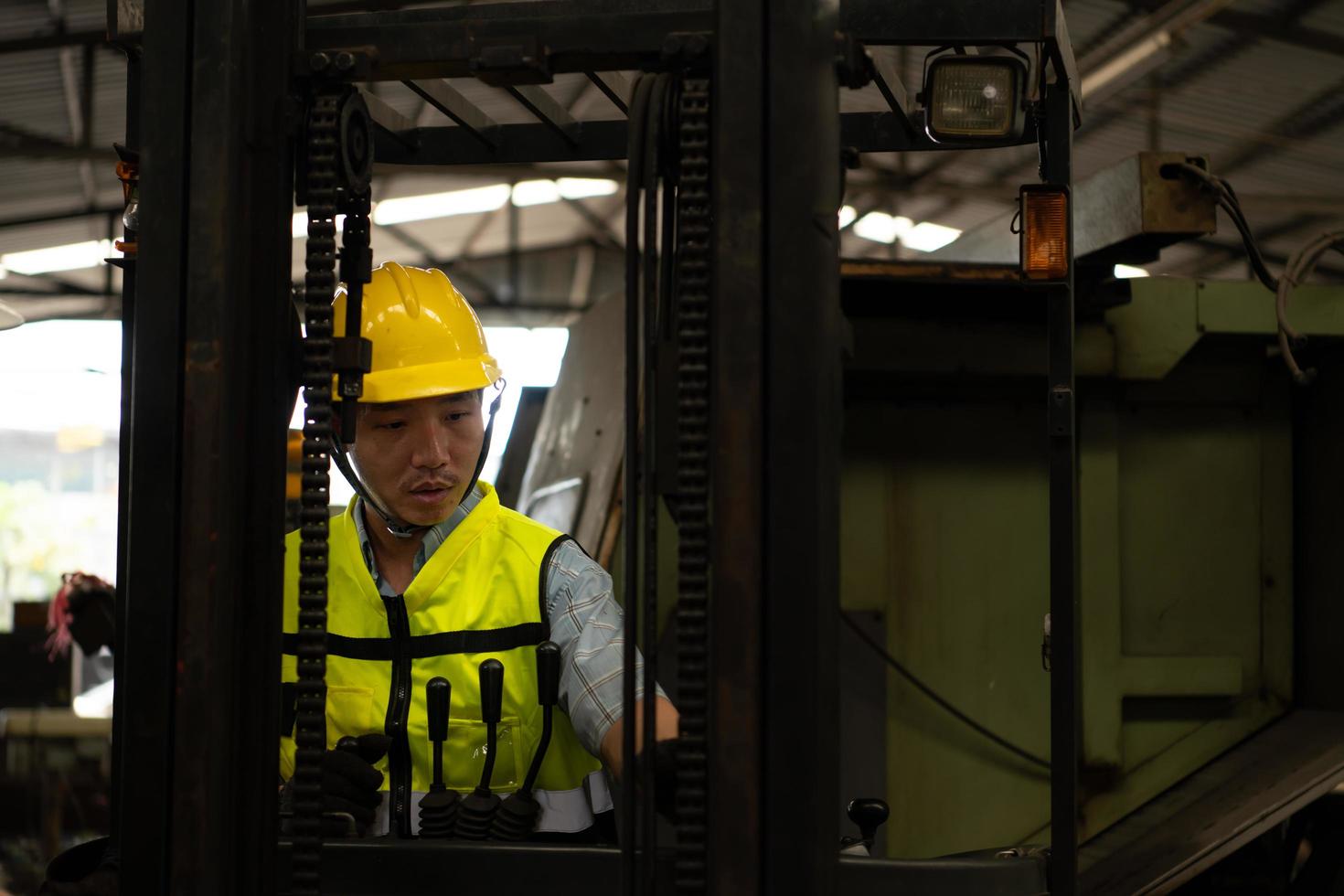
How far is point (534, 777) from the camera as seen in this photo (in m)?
1.93

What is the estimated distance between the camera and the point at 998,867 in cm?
162

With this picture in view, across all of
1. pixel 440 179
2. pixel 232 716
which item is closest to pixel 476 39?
pixel 232 716

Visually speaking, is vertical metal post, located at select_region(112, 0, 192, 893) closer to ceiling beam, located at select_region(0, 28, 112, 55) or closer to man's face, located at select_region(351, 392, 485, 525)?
man's face, located at select_region(351, 392, 485, 525)

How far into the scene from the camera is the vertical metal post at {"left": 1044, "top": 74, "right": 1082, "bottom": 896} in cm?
194

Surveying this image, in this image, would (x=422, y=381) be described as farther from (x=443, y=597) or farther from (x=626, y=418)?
(x=626, y=418)

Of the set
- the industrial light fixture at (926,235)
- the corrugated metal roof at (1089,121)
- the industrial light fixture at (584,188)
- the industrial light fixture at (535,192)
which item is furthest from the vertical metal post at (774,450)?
the industrial light fixture at (926,235)

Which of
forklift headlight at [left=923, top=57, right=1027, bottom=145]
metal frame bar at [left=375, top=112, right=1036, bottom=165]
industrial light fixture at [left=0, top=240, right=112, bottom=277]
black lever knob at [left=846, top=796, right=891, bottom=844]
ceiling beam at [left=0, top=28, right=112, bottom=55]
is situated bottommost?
black lever knob at [left=846, top=796, right=891, bottom=844]

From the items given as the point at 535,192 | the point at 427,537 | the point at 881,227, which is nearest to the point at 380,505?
the point at 427,537

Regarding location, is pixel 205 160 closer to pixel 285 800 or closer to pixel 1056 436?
pixel 285 800

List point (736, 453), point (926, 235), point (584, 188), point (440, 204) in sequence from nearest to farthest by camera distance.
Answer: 1. point (736, 453)
2. point (584, 188)
3. point (440, 204)
4. point (926, 235)

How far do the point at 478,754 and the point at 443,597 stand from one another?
26 cm

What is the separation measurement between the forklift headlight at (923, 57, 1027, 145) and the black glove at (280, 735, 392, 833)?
1177 mm

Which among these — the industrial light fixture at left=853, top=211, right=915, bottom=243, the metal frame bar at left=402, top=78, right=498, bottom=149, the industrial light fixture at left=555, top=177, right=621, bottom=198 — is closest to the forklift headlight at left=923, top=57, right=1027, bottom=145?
the metal frame bar at left=402, top=78, right=498, bottom=149

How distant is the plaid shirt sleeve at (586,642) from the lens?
193cm
